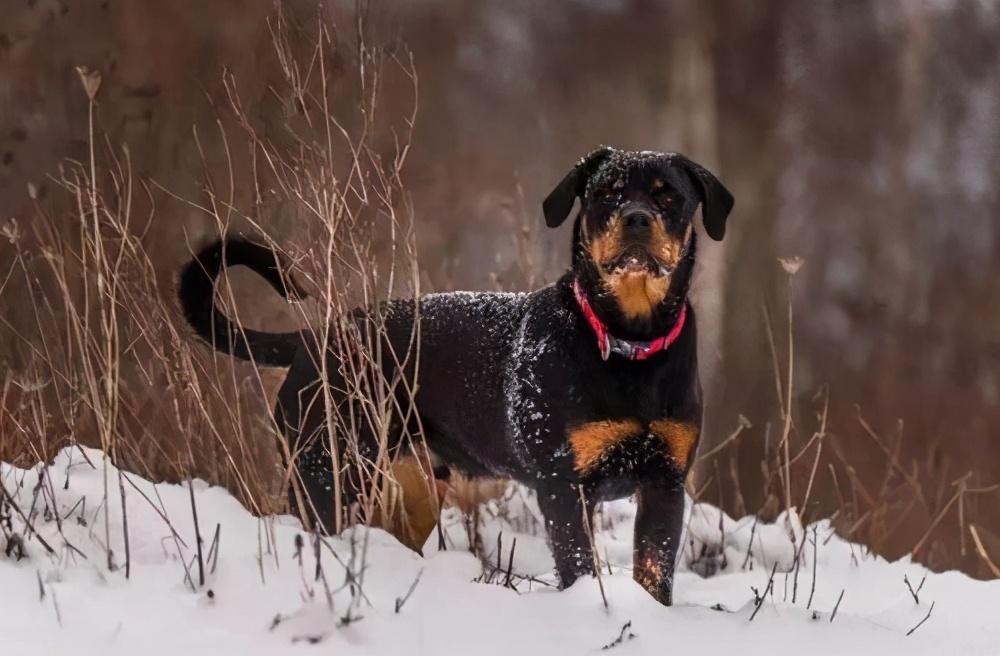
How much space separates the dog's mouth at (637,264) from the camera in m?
2.68

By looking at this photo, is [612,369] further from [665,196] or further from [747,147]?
[747,147]

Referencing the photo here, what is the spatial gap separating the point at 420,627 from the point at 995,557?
4617mm

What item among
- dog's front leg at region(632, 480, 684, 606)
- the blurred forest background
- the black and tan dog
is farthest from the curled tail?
the blurred forest background

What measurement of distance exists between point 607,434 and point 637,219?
0.62 metres

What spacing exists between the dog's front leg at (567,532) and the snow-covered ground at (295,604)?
0.23 meters

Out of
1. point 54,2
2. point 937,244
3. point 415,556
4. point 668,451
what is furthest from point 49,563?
point 937,244

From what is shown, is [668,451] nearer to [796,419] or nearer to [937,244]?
[796,419]

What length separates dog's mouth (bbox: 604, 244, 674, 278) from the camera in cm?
268

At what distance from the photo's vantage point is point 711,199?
112 inches

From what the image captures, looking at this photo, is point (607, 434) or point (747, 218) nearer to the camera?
point (607, 434)

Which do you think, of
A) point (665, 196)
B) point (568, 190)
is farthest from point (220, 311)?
point (665, 196)

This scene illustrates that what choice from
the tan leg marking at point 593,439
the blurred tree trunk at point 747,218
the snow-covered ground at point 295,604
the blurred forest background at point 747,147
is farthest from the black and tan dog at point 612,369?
the blurred tree trunk at point 747,218

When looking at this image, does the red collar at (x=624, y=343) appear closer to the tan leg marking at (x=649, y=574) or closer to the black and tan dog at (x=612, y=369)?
the black and tan dog at (x=612, y=369)

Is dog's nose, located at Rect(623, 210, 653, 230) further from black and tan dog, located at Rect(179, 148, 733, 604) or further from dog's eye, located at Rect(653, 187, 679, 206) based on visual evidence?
dog's eye, located at Rect(653, 187, 679, 206)
